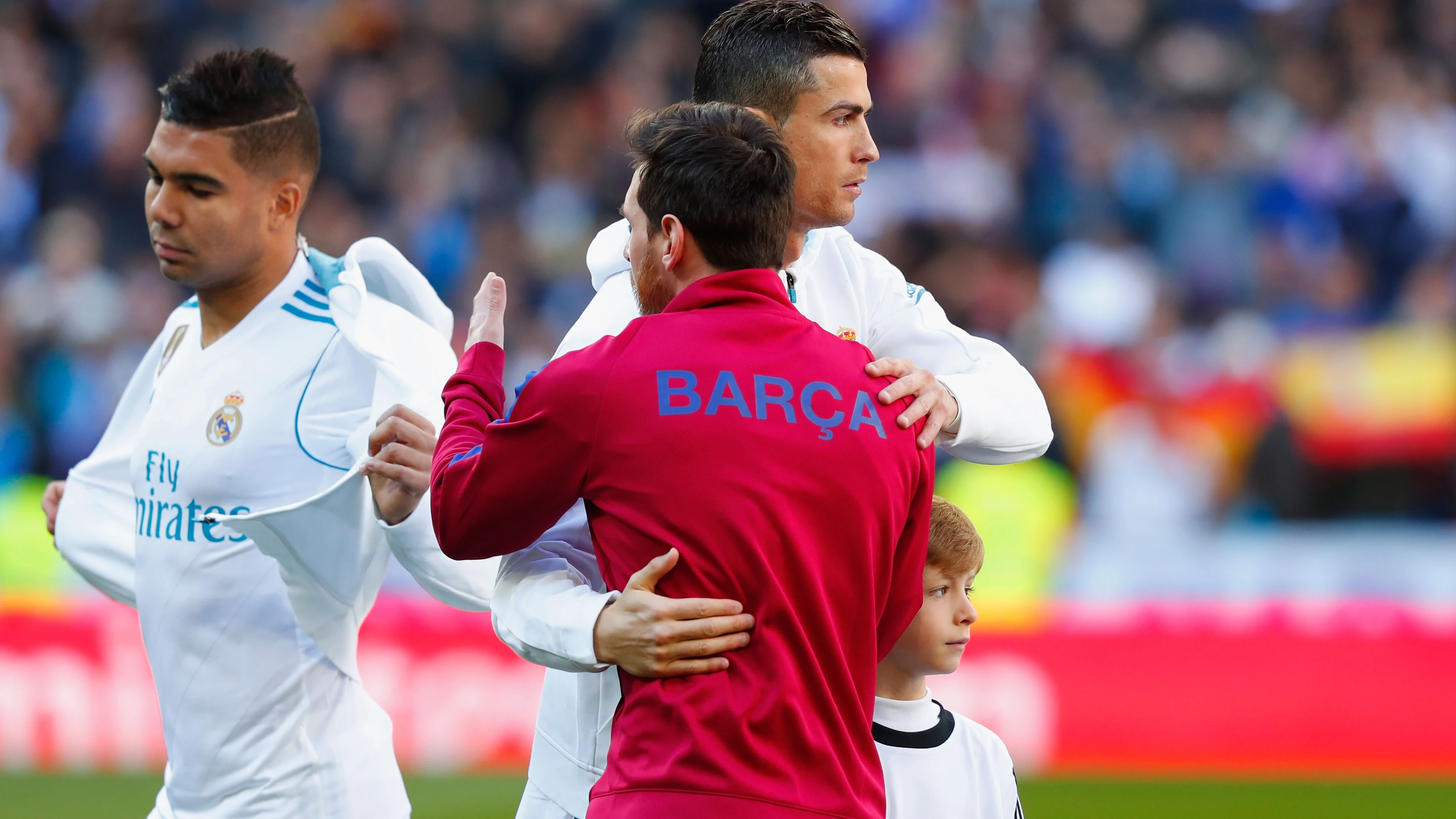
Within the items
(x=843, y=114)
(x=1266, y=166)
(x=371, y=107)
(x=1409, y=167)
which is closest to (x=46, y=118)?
(x=371, y=107)

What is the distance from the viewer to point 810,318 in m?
3.07

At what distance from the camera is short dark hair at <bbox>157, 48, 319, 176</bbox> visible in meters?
3.44

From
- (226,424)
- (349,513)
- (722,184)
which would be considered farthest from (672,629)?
(226,424)

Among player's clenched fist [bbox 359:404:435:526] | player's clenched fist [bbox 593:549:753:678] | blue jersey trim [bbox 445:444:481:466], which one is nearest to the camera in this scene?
player's clenched fist [bbox 593:549:753:678]

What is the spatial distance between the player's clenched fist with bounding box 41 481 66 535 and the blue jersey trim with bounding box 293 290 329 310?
33.8 inches

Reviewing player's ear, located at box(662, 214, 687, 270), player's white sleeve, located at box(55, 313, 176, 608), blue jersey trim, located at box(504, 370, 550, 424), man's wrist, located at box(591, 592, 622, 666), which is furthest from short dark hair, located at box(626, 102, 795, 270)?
player's white sleeve, located at box(55, 313, 176, 608)

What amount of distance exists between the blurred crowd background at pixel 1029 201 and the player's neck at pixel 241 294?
220 inches

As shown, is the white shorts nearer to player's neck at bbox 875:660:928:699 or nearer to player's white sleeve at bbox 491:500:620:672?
player's white sleeve at bbox 491:500:620:672

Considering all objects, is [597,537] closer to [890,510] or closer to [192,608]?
[890,510]

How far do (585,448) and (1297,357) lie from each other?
8.10 metres

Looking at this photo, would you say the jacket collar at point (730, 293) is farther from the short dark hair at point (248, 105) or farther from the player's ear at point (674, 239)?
the short dark hair at point (248, 105)

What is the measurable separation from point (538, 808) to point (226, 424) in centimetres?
112

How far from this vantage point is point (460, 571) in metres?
3.23

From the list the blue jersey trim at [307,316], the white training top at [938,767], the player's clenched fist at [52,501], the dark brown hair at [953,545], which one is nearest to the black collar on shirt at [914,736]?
the white training top at [938,767]
